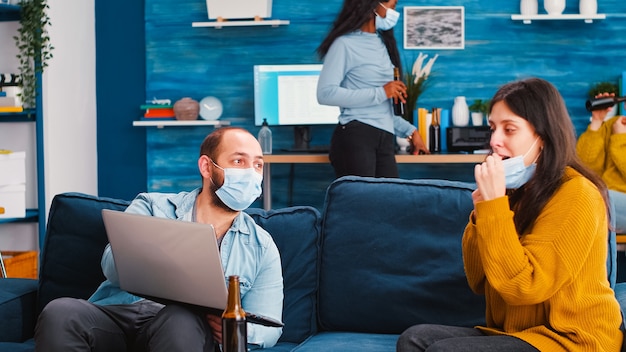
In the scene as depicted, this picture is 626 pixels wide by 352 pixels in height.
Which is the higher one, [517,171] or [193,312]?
[517,171]

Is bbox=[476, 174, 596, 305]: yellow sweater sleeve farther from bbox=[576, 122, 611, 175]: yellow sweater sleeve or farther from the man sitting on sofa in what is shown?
bbox=[576, 122, 611, 175]: yellow sweater sleeve

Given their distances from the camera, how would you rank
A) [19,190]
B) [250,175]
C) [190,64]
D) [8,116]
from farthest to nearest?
[190,64]
[8,116]
[19,190]
[250,175]

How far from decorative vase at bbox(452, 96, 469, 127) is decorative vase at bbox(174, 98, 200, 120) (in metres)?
1.62

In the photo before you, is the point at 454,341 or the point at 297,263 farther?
the point at 297,263

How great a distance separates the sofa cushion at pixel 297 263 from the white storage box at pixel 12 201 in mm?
2282

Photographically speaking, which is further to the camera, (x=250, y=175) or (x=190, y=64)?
(x=190, y=64)

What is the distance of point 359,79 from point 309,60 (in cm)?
134

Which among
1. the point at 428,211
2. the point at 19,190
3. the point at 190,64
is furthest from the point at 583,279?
the point at 190,64

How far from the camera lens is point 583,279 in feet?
6.43

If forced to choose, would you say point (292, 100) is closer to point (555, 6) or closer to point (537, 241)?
point (555, 6)

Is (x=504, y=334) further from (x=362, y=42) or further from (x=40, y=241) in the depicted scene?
(x=40, y=241)

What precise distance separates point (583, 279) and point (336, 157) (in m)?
2.37

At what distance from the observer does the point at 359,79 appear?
13.9 feet

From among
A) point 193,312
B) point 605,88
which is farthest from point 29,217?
point 605,88
